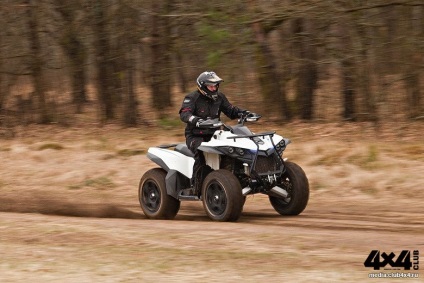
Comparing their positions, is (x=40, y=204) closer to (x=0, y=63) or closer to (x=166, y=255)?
(x=166, y=255)

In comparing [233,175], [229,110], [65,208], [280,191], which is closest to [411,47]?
[229,110]

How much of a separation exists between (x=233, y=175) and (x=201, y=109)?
1272 mm

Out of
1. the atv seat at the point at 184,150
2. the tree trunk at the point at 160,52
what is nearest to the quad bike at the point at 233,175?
the atv seat at the point at 184,150

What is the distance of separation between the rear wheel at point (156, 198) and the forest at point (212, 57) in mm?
5697

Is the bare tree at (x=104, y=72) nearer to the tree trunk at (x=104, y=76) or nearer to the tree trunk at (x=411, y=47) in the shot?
the tree trunk at (x=104, y=76)

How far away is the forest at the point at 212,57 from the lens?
18.9m

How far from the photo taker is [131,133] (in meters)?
23.5

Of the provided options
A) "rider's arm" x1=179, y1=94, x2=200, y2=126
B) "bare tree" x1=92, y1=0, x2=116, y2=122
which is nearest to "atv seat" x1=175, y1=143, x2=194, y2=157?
"rider's arm" x1=179, y1=94, x2=200, y2=126

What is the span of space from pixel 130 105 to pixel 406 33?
9389mm

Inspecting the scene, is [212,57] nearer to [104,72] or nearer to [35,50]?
[104,72]

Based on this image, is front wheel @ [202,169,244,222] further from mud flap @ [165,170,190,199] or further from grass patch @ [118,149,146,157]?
grass patch @ [118,149,146,157]

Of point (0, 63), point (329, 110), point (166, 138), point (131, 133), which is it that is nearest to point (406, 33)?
point (329, 110)

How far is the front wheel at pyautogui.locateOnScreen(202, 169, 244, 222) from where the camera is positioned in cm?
1207

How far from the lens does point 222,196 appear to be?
1233 cm
